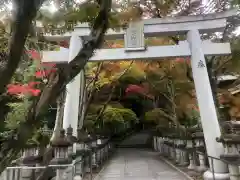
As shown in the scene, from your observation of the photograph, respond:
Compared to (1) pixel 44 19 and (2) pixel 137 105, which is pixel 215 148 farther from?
(2) pixel 137 105

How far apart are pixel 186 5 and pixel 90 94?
546 cm

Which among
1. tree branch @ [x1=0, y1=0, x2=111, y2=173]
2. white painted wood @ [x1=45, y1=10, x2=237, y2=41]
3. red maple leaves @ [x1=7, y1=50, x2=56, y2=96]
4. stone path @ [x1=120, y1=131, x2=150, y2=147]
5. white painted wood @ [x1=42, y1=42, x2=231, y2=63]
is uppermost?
white painted wood @ [x1=45, y1=10, x2=237, y2=41]

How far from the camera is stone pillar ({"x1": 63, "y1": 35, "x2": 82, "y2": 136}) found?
26.4ft

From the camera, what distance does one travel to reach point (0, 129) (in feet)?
5.83

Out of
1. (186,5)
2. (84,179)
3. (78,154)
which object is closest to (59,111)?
(78,154)

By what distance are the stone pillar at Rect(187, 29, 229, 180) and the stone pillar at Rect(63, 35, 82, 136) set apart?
3755 millimetres

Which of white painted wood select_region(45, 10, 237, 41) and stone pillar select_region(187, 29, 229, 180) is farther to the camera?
white painted wood select_region(45, 10, 237, 41)

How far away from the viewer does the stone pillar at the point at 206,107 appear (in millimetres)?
6446

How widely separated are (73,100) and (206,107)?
13.9 feet

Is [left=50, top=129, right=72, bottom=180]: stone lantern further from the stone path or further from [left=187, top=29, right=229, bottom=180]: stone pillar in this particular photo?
the stone path

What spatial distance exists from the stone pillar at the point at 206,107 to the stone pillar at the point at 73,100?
Result: 3.76 m

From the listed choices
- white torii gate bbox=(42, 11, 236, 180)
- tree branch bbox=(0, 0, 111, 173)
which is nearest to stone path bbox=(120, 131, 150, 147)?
white torii gate bbox=(42, 11, 236, 180)

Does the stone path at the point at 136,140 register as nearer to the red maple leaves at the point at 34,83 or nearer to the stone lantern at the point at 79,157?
the red maple leaves at the point at 34,83

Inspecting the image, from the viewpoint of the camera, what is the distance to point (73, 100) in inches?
325
